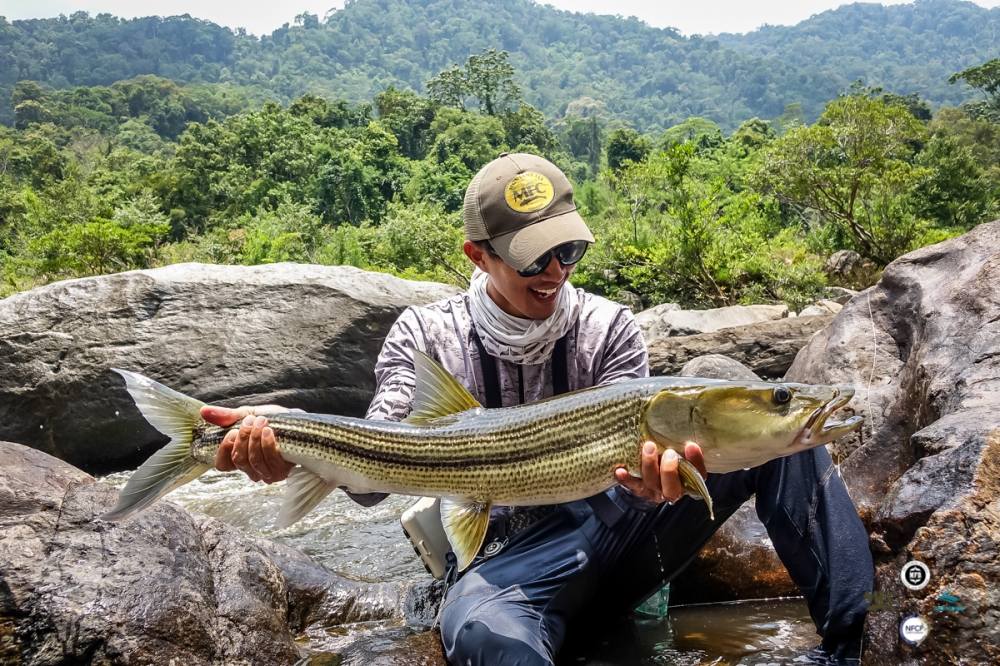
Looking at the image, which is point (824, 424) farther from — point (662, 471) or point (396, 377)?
point (396, 377)

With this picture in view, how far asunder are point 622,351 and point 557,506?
0.76 metres

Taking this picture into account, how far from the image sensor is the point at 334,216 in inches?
1672

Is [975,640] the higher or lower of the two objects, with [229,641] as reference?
higher

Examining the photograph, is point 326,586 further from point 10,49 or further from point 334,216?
point 10,49

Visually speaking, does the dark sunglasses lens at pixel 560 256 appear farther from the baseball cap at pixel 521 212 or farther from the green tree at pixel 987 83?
the green tree at pixel 987 83

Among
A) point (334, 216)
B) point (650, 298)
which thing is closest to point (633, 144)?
point (334, 216)

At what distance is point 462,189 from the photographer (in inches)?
1708

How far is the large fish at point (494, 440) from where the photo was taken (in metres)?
2.61

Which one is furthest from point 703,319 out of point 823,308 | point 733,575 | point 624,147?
point 624,147

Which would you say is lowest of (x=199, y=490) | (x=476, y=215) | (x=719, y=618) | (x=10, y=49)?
(x=199, y=490)

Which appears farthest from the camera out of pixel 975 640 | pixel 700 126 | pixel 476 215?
pixel 700 126

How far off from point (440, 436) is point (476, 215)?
1.02 m

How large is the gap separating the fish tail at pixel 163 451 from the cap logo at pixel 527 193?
1.44 metres

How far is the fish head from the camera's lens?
2.54 meters
